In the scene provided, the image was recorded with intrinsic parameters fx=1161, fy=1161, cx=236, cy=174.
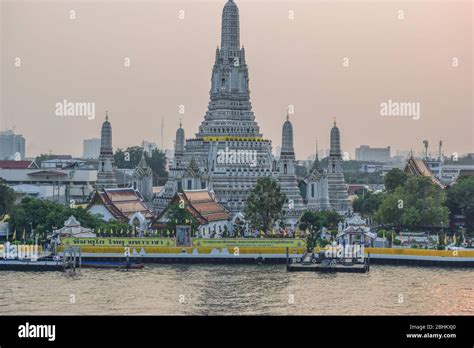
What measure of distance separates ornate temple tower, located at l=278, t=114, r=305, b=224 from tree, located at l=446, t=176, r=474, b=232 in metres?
11.2

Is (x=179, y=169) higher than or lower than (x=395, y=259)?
higher

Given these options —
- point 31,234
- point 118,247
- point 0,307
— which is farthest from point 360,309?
point 31,234

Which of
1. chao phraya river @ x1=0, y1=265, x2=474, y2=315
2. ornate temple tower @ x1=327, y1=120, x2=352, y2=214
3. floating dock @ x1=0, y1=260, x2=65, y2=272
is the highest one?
ornate temple tower @ x1=327, y1=120, x2=352, y2=214

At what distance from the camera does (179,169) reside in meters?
91.2

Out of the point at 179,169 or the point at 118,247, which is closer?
the point at 118,247

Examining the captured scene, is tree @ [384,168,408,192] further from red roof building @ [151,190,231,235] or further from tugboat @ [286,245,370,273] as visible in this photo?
tugboat @ [286,245,370,273]

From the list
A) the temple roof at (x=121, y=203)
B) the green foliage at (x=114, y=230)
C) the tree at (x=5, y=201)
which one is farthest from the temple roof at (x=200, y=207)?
the tree at (x=5, y=201)

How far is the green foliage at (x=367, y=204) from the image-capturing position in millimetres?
95000


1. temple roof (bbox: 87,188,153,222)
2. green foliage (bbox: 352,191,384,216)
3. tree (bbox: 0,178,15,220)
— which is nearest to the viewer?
temple roof (bbox: 87,188,153,222)

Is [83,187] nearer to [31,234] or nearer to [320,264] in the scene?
[31,234]

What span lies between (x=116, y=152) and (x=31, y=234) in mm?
76768

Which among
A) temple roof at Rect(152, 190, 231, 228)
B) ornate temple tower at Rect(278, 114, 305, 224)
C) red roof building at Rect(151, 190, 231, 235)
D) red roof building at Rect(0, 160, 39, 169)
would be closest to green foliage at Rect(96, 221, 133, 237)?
red roof building at Rect(151, 190, 231, 235)

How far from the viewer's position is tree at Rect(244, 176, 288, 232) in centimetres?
7731

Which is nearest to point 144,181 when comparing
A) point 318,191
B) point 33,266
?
point 318,191
